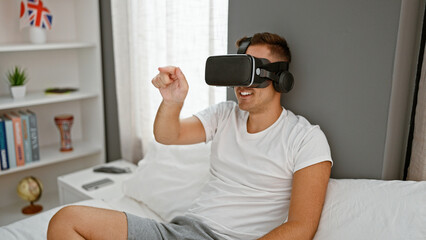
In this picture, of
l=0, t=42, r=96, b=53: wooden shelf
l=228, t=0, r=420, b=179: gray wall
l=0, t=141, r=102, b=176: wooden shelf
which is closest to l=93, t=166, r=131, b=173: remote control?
l=0, t=141, r=102, b=176: wooden shelf

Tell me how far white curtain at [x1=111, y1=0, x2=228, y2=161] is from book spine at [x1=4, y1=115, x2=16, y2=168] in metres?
0.62

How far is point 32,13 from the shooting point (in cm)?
230

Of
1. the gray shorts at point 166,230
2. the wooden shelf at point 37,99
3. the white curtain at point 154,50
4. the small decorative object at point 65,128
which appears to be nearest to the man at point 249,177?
the gray shorts at point 166,230

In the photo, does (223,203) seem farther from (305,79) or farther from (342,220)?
(305,79)

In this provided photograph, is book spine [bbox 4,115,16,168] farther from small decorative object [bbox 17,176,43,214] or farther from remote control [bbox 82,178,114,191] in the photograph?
remote control [bbox 82,178,114,191]

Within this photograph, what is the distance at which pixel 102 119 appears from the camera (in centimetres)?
265

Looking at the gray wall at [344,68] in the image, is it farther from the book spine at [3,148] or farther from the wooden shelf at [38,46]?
the book spine at [3,148]

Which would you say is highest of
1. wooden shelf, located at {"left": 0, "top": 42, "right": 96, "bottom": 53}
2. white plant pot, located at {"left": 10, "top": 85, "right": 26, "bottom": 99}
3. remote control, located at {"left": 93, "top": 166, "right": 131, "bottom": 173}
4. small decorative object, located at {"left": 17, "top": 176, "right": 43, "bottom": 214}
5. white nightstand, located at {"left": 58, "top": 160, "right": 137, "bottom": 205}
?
wooden shelf, located at {"left": 0, "top": 42, "right": 96, "bottom": 53}

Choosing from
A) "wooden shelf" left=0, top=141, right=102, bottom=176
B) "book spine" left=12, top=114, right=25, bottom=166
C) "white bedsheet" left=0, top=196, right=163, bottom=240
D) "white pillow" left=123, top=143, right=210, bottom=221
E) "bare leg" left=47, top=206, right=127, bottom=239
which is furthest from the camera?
"wooden shelf" left=0, top=141, right=102, bottom=176

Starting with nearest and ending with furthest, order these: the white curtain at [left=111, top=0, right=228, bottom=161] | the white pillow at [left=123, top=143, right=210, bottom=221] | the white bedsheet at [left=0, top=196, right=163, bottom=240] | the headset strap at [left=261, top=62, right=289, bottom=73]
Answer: the headset strap at [left=261, top=62, right=289, bottom=73], the white bedsheet at [left=0, top=196, right=163, bottom=240], the white pillow at [left=123, top=143, right=210, bottom=221], the white curtain at [left=111, top=0, right=228, bottom=161]

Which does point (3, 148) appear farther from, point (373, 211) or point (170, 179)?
point (373, 211)

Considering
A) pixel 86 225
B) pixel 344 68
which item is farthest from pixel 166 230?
pixel 344 68

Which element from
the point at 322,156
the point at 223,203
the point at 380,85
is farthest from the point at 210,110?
the point at 380,85

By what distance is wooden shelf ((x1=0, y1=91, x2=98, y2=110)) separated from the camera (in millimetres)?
2236
